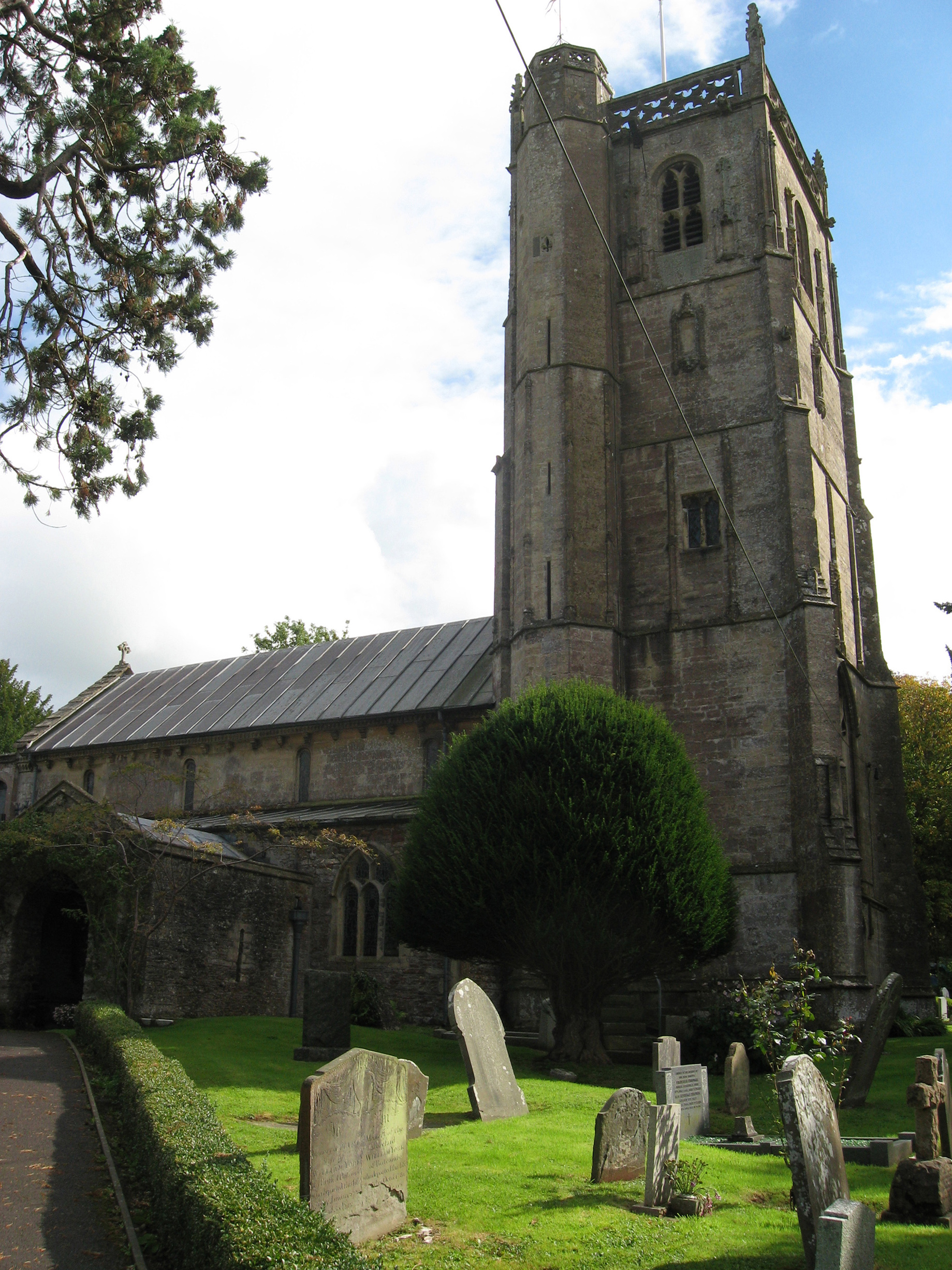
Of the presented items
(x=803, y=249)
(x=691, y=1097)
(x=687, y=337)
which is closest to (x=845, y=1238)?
(x=691, y=1097)

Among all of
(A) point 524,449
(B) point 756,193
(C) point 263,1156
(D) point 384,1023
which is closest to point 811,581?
(A) point 524,449

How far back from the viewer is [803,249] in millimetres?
30141

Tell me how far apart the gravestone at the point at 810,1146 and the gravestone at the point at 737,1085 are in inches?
239

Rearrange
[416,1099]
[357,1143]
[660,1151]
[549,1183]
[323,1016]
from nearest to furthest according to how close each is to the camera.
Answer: [357,1143]
[660,1151]
[549,1183]
[416,1099]
[323,1016]

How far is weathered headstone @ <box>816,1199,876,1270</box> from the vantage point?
5.81 meters

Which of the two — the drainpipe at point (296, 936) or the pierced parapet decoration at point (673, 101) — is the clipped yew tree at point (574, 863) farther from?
the pierced parapet decoration at point (673, 101)

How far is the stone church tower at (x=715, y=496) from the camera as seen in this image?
22766 mm

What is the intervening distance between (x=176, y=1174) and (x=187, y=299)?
28.7 ft

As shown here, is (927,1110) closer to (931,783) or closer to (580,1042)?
(580,1042)

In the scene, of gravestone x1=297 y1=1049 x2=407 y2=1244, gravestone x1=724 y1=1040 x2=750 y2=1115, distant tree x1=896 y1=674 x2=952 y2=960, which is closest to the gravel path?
gravestone x1=297 y1=1049 x2=407 y2=1244

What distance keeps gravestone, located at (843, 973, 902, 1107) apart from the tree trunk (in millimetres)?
4799

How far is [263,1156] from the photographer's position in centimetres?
1034

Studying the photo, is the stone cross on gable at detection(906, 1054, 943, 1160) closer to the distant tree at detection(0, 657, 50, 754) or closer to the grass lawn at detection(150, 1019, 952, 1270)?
the grass lawn at detection(150, 1019, 952, 1270)

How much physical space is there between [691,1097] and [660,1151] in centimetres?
380
